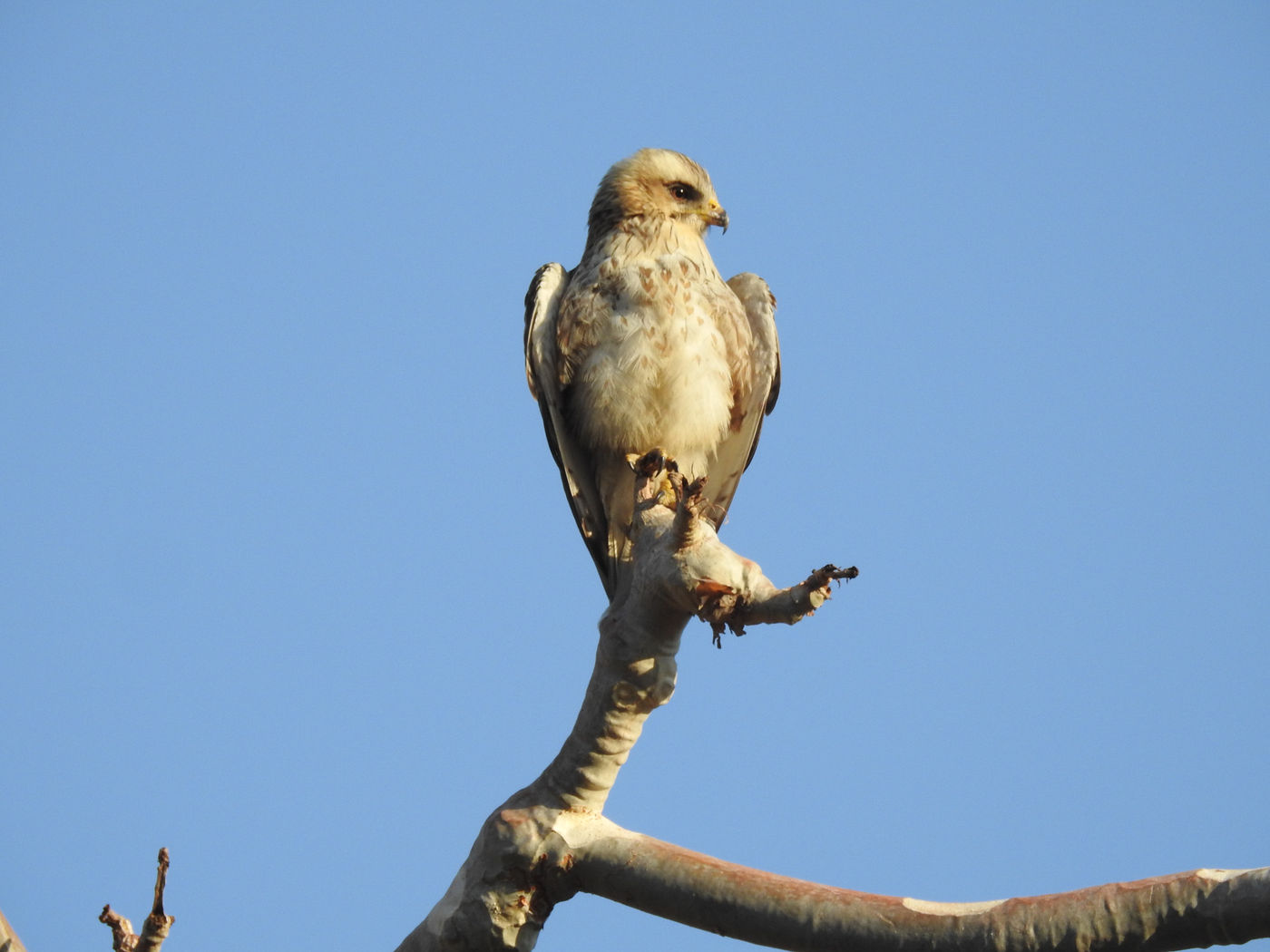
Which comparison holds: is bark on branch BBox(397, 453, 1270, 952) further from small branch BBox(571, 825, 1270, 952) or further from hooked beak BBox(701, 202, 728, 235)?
hooked beak BBox(701, 202, 728, 235)

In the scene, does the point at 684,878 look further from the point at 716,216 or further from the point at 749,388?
the point at 716,216

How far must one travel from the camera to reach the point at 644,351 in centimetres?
625

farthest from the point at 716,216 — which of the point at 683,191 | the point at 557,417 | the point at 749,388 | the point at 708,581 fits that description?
the point at 708,581

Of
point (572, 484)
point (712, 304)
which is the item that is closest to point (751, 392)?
point (712, 304)

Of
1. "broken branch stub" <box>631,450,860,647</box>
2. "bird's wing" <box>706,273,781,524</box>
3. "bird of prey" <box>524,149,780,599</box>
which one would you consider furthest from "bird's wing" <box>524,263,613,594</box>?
"broken branch stub" <box>631,450,860,647</box>

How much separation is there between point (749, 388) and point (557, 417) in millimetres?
1080

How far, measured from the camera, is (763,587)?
3.80 m

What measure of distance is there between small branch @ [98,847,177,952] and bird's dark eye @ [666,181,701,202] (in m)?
4.86

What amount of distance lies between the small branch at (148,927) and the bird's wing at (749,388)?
3887mm

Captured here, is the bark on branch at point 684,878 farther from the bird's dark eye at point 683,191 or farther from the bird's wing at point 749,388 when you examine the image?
the bird's dark eye at point 683,191

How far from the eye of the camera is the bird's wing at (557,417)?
262 inches

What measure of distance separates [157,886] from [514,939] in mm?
1221

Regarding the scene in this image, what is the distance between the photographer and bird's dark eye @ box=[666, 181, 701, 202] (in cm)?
724

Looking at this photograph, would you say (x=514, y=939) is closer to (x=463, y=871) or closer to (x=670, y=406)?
(x=463, y=871)
